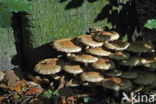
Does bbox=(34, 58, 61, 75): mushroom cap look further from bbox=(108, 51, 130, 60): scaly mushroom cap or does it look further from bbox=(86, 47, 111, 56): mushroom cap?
bbox=(108, 51, 130, 60): scaly mushroom cap

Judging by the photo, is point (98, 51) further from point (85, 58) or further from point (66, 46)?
point (66, 46)

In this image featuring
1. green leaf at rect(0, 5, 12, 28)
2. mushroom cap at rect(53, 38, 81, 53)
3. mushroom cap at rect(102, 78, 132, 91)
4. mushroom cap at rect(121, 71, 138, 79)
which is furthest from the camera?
mushroom cap at rect(53, 38, 81, 53)

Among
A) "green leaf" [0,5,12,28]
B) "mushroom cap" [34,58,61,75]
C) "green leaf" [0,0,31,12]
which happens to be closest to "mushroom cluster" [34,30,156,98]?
"mushroom cap" [34,58,61,75]

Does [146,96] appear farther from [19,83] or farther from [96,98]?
[19,83]

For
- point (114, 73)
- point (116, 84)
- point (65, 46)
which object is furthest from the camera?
point (65, 46)

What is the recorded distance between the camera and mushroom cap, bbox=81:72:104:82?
3686 mm

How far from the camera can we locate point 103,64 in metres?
3.75

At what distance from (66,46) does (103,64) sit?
0.69 meters

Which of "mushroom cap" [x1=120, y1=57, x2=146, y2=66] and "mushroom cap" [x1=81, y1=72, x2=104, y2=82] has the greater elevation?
"mushroom cap" [x1=120, y1=57, x2=146, y2=66]

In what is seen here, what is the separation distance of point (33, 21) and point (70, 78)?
120 centimetres

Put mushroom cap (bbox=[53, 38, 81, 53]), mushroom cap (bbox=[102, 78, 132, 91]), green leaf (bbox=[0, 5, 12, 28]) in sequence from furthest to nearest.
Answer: mushroom cap (bbox=[53, 38, 81, 53]) < mushroom cap (bbox=[102, 78, 132, 91]) < green leaf (bbox=[0, 5, 12, 28])

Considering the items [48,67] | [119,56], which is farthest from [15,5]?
[119,56]

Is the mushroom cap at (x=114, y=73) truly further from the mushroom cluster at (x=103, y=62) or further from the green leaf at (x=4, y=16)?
the green leaf at (x=4, y=16)

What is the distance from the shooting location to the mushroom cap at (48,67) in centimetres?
386
